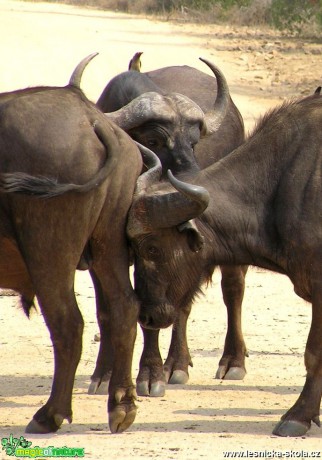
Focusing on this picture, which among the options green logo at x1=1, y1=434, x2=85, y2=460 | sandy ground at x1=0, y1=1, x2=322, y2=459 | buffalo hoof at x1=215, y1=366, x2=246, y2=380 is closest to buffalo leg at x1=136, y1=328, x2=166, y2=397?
sandy ground at x1=0, y1=1, x2=322, y2=459

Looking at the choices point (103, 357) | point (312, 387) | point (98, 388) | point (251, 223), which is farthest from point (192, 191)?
point (98, 388)

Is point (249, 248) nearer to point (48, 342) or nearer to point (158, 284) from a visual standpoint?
point (158, 284)

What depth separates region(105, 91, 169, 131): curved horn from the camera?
32.0 feet

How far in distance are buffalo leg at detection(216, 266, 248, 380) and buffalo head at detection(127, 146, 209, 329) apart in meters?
1.93

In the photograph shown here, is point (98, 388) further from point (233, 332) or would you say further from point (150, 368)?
point (233, 332)

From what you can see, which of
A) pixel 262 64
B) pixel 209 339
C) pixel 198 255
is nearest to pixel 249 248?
pixel 198 255

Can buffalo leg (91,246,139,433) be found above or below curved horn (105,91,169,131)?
below

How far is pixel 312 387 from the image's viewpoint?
26.7 ft

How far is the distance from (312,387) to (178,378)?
2211mm

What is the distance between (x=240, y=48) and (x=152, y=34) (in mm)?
4090

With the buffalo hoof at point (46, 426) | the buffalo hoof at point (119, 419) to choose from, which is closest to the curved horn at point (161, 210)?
the buffalo hoof at point (119, 419)

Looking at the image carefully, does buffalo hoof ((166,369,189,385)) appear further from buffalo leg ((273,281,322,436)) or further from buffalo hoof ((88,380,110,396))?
buffalo leg ((273,281,322,436))

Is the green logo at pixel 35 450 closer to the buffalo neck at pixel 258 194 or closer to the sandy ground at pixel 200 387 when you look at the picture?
the sandy ground at pixel 200 387

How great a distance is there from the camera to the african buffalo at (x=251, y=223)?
807cm
